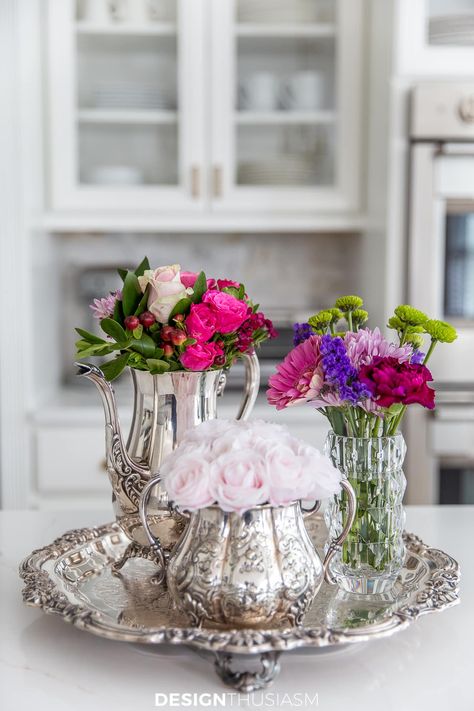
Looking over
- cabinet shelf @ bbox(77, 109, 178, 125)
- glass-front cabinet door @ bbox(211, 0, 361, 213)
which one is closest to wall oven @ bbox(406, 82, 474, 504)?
glass-front cabinet door @ bbox(211, 0, 361, 213)

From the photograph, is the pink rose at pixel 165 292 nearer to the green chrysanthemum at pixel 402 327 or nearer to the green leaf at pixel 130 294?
the green leaf at pixel 130 294

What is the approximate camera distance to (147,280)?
0.91 metres

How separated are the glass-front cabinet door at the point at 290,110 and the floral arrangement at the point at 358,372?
1412 millimetres

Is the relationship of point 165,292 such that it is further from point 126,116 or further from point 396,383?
point 126,116

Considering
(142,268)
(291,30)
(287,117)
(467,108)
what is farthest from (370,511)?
(291,30)

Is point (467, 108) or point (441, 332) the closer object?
point (441, 332)

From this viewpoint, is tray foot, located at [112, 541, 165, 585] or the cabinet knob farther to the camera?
the cabinet knob

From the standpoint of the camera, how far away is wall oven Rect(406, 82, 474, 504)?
2.00m

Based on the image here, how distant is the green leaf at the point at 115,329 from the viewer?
881 mm

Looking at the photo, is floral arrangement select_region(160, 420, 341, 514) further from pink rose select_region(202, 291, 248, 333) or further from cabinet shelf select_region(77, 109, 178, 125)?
cabinet shelf select_region(77, 109, 178, 125)

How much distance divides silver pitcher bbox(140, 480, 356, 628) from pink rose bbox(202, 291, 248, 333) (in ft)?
0.72

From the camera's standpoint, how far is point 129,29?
2242mm

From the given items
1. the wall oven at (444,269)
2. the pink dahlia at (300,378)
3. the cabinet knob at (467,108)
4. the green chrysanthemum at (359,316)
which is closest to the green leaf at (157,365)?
the pink dahlia at (300,378)

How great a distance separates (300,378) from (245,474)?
0.58ft
